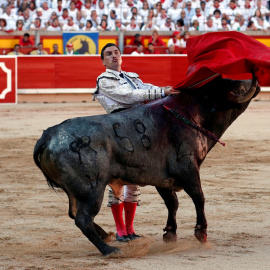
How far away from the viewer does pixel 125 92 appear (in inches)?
186

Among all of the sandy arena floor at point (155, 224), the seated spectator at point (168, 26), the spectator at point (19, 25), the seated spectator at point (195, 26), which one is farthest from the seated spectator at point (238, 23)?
the sandy arena floor at point (155, 224)

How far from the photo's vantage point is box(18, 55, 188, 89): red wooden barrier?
1572cm

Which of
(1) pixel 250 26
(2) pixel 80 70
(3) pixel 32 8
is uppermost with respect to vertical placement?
(3) pixel 32 8

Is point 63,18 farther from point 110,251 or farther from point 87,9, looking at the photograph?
point 110,251

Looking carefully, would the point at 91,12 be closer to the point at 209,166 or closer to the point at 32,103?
the point at 32,103

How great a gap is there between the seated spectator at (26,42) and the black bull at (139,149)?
11.4 meters

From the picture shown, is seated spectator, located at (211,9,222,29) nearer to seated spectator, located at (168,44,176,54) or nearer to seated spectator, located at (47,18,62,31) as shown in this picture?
seated spectator, located at (168,44,176,54)

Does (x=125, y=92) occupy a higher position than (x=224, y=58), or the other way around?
(x=224, y=58)

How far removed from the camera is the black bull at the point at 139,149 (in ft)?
14.2

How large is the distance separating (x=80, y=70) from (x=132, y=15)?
2.02 m

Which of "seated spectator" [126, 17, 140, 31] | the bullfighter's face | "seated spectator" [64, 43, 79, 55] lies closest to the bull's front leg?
the bullfighter's face

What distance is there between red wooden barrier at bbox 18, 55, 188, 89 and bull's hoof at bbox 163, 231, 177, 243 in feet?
36.1

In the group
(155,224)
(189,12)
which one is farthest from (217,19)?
(155,224)

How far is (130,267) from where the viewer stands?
4.12 meters
